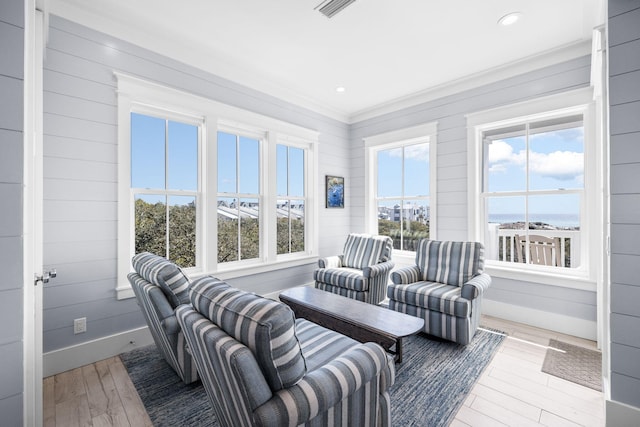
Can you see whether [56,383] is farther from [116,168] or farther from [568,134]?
[568,134]

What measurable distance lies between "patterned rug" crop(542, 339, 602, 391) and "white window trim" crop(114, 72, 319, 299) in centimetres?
293

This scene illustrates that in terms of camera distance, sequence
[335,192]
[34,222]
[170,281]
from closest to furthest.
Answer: [34,222]
[170,281]
[335,192]

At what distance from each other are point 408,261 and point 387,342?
2.43 m

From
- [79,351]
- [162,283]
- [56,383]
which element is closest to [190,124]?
[162,283]

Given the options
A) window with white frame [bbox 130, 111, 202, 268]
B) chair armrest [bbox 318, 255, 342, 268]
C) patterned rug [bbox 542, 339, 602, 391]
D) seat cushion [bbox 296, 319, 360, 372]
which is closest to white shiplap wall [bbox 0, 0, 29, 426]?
seat cushion [bbox 296, 319, 360, 372]

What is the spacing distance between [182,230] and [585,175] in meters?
4.30

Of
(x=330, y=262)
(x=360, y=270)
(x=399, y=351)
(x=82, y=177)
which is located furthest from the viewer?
(x=330, y=262)

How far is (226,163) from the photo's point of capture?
11.8ft

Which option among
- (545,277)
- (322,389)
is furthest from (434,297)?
(322,389)

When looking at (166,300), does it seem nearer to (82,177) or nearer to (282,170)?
(82,177)

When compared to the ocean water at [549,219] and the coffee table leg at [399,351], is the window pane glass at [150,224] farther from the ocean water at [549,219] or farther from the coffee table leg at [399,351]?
the ocean water at [549,219]

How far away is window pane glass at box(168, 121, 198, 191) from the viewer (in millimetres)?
3092

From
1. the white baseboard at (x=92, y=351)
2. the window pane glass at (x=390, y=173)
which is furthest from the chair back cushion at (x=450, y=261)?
the white baseboard at (x=92, y=351)

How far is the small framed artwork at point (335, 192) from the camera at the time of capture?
4.73 meters
